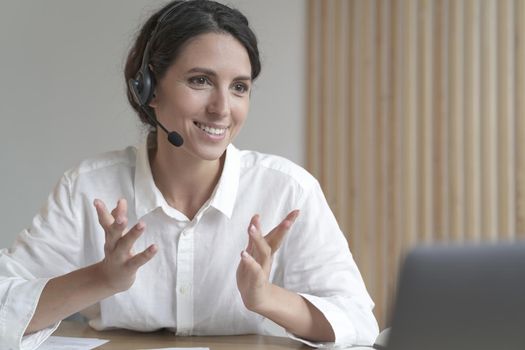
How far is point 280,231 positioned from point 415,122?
7.35ft

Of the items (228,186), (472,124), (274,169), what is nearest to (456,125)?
(472,124)

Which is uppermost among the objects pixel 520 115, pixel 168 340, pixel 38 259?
pixel 520 115

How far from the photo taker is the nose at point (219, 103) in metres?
1.79

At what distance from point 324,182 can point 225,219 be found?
204 centimetres

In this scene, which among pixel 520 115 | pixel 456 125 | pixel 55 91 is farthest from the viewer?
pixel 55 91

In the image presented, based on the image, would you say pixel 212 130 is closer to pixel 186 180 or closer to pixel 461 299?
pixel 186 180

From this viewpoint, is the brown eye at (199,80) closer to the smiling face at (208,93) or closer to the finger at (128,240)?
the smiling face at (208,93)

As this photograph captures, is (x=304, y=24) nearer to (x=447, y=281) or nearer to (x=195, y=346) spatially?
(x=195, y=346)

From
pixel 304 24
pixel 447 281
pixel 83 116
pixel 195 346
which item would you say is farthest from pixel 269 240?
pixel 83 116

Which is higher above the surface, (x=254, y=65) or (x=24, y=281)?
(x=254, y=65)

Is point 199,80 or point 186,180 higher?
point 199,80

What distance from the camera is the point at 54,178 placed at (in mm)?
4273

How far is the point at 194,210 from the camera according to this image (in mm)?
1862

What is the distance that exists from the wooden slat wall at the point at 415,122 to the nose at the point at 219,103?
189 centimetres
